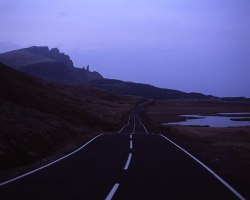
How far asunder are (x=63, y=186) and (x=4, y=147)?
7.72m

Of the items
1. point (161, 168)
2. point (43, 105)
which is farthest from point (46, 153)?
point (43, 105)

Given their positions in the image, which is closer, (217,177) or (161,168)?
(217,177)

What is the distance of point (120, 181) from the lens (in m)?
11.7

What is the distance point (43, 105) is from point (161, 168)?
37571 mm

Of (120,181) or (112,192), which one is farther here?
(120,181)

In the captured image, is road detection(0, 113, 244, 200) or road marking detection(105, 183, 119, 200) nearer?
road marking detection(105, 183, 119, 200)

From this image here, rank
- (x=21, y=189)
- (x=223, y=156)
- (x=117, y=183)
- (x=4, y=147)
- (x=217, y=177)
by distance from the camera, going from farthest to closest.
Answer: (x=223, y=156) → (x=4, y=147) → (x=217, y=177) → (x=117, y=183) → (x=21, y=189)

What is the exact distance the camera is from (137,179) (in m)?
12.1

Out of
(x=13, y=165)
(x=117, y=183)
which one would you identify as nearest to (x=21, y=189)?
(x=117, y=183)

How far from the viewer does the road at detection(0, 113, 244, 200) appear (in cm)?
979

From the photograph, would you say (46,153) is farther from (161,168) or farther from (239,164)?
(239,164)

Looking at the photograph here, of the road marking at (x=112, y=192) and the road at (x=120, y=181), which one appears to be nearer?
→ the road marking at (x=112, y=192)

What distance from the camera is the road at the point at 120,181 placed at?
979 cm

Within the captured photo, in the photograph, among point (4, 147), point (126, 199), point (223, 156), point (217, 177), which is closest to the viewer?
point (126, 199)
